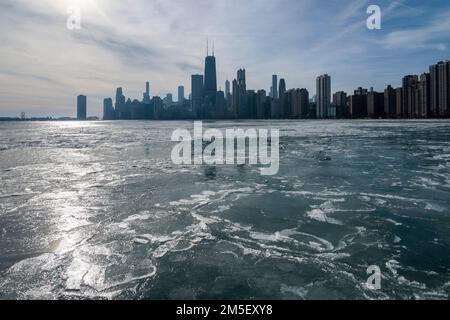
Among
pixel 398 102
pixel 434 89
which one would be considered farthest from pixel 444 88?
pixel 398 102

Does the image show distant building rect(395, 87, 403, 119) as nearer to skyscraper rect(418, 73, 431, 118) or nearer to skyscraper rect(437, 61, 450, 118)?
skyscraper rect(418, 73, 431, 118)

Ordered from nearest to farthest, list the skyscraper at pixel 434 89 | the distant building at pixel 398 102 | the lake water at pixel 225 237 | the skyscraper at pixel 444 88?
the lake water at pixel 225 237 → the skyscraper at pixel 444 88 → the skyscraper at pixel 434 89 → the distant building at pixel 398 102

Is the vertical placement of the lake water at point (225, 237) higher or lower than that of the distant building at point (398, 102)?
lower

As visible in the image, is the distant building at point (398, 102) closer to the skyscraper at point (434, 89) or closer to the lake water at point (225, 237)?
the skyscraper at point (434, 89)

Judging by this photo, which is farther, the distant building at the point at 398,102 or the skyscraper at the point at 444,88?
the distant building at the point at 398,102

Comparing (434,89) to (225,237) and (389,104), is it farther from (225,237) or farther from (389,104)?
(225,237)

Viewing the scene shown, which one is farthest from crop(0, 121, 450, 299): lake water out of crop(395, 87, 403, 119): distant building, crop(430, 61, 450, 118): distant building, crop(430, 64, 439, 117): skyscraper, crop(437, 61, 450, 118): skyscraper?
crop(395, 87, 403, 119): distant building

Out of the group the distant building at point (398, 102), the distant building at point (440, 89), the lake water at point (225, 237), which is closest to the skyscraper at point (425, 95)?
the distant building at point (440, 89)
